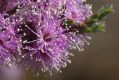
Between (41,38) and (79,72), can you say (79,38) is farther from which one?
(79,72)

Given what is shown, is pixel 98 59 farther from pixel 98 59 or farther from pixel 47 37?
pixel 47 37

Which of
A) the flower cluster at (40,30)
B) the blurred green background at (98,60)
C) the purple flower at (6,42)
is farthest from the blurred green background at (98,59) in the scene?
the purple flower at (6,42)

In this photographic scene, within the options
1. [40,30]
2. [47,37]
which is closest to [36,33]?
[40,30]

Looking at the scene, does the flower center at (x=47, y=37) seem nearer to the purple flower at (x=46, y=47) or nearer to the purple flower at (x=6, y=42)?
the purple flower at (x=46, y=47)

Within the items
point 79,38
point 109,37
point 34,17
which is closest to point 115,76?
point 109,37

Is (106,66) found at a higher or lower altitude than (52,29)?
lower

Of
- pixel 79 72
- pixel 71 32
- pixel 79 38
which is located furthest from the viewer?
pixel 79 72

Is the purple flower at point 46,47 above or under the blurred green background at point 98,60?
above
